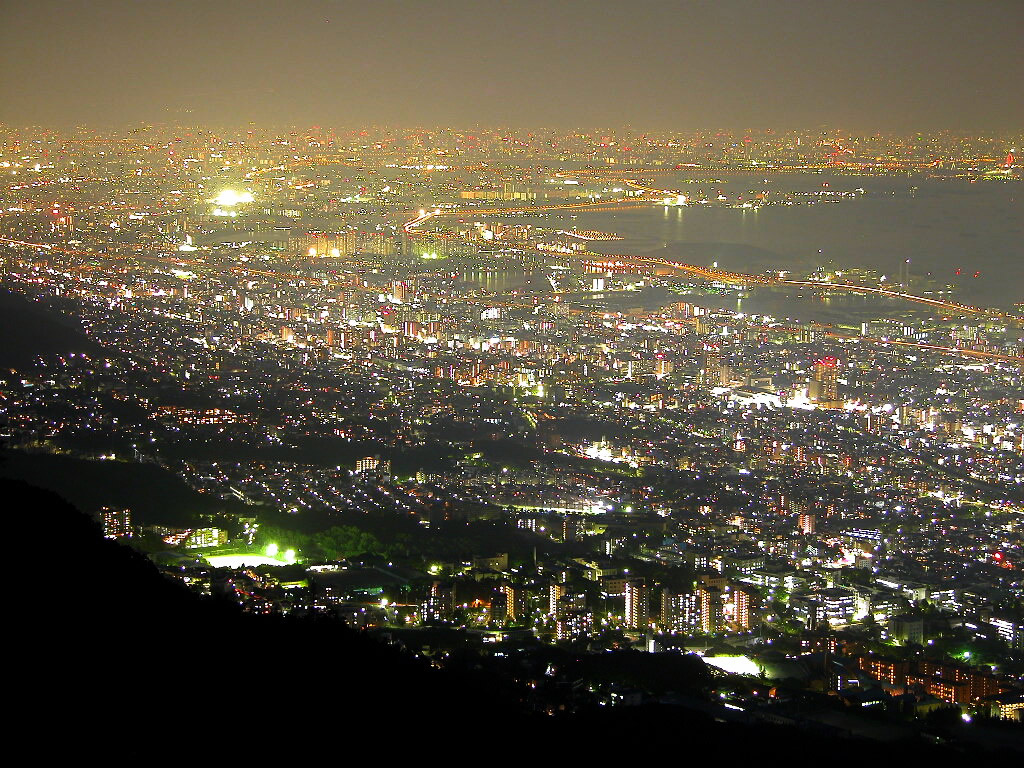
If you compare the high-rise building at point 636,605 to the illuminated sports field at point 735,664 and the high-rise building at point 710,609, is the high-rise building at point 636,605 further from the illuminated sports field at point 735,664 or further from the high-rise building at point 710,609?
the illuminated sports field at point 735,664

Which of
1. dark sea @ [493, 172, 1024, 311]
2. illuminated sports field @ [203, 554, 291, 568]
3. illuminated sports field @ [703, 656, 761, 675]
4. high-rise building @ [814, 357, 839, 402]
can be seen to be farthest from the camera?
dark sea @ [493, 172, 1024, 311]

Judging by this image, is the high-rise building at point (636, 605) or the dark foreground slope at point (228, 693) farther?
the high-rise building at point (636, 605)

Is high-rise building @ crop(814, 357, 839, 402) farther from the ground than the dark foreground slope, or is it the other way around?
the dark foreground slope

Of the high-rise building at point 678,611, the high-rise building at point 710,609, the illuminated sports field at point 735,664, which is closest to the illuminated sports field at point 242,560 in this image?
the high-rise building at point 678,611

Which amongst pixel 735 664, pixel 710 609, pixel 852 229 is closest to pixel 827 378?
pixel 710 609

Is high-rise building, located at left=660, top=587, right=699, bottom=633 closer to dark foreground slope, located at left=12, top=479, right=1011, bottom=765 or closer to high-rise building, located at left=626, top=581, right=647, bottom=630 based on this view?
high-rise building, located at left=626, top=581, right=647, bottom=630

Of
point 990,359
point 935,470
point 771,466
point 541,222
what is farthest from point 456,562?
point 541,222

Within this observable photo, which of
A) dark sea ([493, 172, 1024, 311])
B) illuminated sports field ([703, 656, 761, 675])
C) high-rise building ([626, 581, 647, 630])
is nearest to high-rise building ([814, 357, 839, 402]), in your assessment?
dark sea ([493, 172, 1024, 311])

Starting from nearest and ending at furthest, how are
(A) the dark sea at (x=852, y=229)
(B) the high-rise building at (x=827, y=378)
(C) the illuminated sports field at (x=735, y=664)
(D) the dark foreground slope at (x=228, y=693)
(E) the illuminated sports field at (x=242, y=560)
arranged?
(D) the dark foreground slope at (x=228, y=693) < (C) the illuminated sports field at (x=735, y=664) < (E) the illuminated sports field at (x=242, y=560) < (B) the high-rise building at (x=827, y=378) < (A) the dark sea at (x=852, y=229)

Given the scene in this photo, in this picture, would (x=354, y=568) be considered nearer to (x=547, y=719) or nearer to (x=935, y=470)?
(x=547, y=719)

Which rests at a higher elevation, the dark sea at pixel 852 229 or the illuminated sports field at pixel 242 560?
the dark sea at pixel 852 229

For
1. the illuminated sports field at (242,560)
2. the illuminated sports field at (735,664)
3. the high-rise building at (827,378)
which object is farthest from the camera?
the high-rise building at (827,378)
